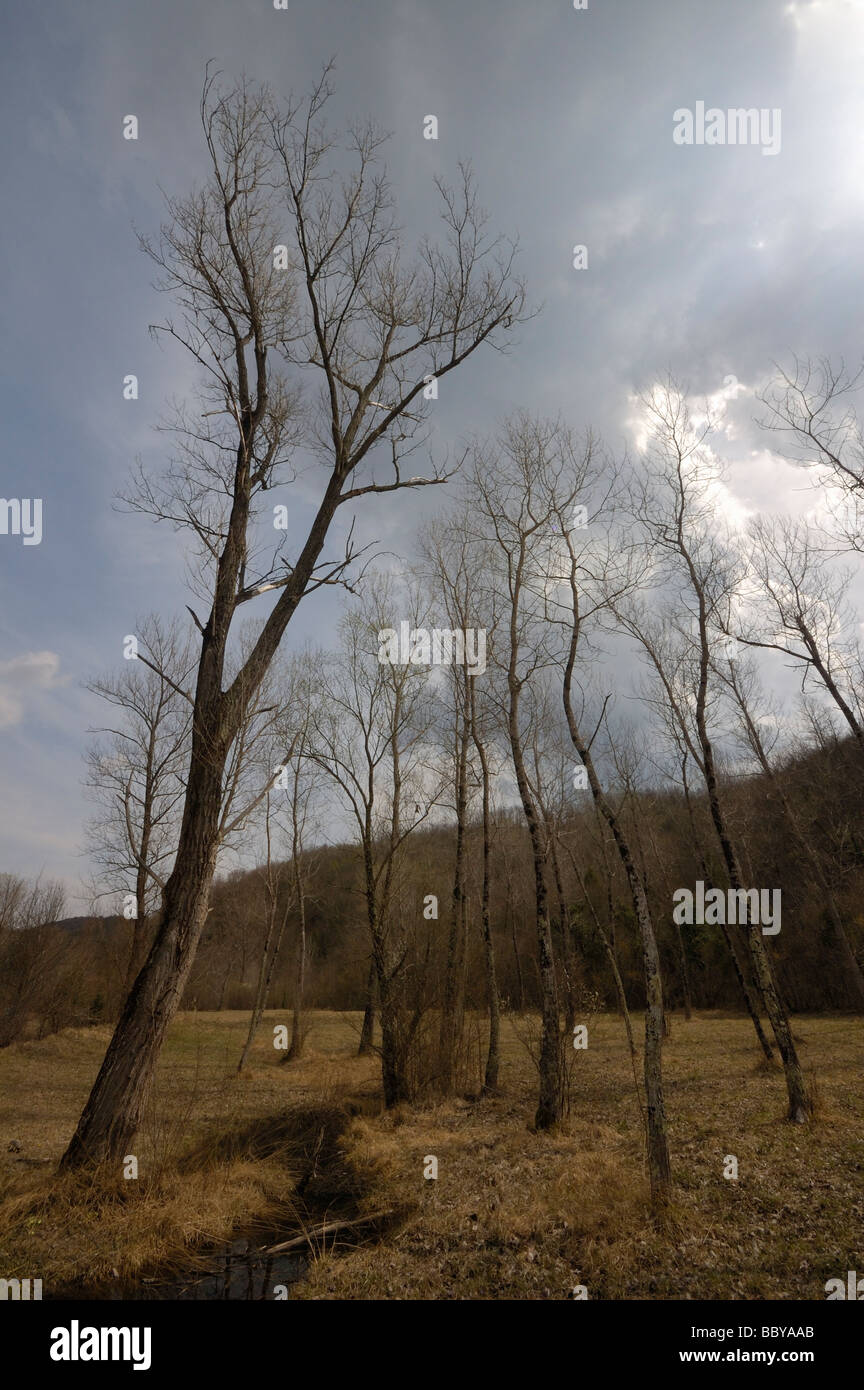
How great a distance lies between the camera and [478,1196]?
722 centimetres

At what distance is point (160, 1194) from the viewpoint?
6594mm

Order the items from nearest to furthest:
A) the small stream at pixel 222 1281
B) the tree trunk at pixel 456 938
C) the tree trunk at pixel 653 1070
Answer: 1. the small stream at pixel 222 1281
2. the tree trunk at pixel 653 1070
3. the tree trunk at pixel 456 938

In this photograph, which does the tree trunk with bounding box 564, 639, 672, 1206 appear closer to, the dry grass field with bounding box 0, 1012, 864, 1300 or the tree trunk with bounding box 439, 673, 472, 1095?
the dry grass field with bounding box 0, 1012, 864, 1300

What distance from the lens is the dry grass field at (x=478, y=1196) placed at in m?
5.28

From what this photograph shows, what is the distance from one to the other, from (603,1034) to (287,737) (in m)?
17.7

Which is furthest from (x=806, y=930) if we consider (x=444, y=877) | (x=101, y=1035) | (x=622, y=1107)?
(x=101, y=1035)

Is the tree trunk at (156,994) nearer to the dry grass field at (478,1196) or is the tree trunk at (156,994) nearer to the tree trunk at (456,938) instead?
the dry grass field at (478,1196)

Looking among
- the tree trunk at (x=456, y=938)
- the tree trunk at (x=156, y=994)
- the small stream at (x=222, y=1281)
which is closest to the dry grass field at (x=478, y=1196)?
the small stream at (x=222, y=1281)

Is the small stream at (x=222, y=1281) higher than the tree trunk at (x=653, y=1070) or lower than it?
lower

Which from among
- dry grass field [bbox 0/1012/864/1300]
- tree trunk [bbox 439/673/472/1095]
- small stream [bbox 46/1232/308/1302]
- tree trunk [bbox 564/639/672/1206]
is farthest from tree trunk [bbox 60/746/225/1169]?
tree trunk [bbox 439/673/472/1095]

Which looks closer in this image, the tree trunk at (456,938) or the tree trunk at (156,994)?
the tree trunk at (156,994)

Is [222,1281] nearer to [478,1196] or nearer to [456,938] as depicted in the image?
[478,1196]

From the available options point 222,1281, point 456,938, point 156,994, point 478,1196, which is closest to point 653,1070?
point 478,1196
